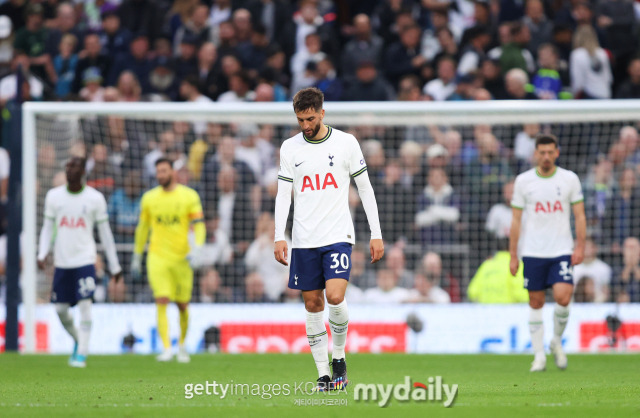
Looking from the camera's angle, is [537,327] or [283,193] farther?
[537,327]

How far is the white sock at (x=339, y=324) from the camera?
8.84 meters

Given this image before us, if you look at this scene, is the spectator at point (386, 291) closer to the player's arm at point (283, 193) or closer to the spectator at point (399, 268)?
the spectator at point (399, 268)

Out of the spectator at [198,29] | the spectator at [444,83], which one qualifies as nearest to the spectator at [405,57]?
the spectator at [444,83]

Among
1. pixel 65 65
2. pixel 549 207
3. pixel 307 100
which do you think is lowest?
pixel 549 207

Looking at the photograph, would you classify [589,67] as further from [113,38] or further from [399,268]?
[113,38]

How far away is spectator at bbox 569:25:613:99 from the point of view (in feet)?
61.5

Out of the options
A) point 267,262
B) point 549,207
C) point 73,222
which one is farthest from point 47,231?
point 549,207

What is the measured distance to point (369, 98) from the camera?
62.1 feet

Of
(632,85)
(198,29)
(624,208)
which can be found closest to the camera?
(624,208)

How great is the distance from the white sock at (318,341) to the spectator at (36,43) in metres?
13.1

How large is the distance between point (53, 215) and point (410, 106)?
5690 mm

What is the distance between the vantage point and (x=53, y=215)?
1324 cm

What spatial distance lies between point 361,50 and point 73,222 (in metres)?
8.13

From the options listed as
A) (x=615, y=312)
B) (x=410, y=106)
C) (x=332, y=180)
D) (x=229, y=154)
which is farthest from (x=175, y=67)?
(x=332, y=180)
